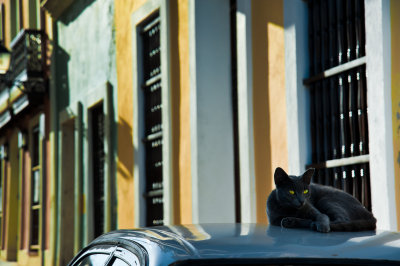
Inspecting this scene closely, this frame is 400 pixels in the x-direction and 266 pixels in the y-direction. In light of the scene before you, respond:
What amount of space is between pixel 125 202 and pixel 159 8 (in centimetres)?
313

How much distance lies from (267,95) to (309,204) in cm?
400

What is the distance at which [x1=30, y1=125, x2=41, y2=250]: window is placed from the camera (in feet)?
59.8

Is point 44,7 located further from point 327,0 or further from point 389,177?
point 389,177

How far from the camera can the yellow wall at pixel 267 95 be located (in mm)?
7629

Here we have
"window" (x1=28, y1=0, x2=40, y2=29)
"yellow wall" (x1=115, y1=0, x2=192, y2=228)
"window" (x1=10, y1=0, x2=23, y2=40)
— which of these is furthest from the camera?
"window" (x1=10, y1=0, x2=23, y2=40)

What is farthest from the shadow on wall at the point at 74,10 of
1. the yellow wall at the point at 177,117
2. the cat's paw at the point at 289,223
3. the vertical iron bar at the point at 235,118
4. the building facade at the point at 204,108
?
the cat's paw at the point at 289,223

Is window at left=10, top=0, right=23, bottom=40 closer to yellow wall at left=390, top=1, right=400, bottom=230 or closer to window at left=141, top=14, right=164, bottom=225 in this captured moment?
window at left=141, top=14, right=164, bottom=225

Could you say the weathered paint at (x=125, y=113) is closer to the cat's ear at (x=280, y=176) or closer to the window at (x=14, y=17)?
the cat's ear at (x=280, y=176)

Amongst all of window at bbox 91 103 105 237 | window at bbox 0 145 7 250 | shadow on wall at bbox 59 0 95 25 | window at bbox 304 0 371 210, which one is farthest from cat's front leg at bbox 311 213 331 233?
window at bbox 0 145 7 250

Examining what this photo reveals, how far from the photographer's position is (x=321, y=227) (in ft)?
10.8

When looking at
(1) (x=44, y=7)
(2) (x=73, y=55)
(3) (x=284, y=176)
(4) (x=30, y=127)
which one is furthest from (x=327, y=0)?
(4) (x=30, y=127)

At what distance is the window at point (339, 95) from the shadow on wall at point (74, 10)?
290 inches

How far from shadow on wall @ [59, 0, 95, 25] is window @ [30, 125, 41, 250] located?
136 inches

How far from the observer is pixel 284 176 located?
4047 mm
